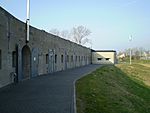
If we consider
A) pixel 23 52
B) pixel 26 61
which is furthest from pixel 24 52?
pixel 26 61

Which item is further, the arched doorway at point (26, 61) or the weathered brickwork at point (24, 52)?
the arched doorway at point (26, 61)

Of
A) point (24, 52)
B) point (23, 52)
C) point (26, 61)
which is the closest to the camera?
point (23, 52)

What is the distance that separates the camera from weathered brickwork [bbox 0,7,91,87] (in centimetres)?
1617

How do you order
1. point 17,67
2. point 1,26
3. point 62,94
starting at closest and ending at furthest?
point 62,94 → point 1,26 → point 17,67

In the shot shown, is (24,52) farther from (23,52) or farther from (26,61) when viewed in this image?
(26,61)

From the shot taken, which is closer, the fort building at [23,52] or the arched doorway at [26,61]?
the fort building at [23,52]

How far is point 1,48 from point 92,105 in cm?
693

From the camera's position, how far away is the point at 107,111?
435 inches

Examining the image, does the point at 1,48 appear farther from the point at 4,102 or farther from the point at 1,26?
the point at 4,102

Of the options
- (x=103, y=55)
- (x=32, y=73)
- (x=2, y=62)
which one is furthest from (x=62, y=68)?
(x=103, y=55)

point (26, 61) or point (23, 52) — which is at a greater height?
point (23, 52)

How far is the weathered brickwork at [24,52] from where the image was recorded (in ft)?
53.1

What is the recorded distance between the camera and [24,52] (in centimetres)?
2206

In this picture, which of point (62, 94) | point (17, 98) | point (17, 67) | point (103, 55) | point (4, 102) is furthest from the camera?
point (103, 55)
